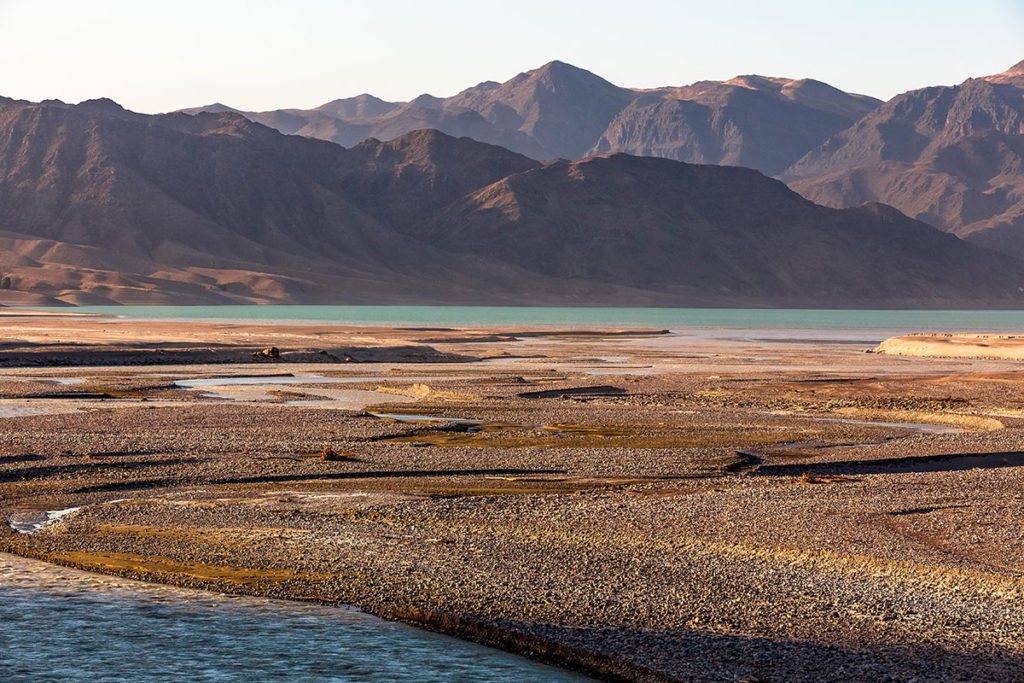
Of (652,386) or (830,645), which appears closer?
(830,645)

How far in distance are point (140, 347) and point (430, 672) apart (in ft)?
164

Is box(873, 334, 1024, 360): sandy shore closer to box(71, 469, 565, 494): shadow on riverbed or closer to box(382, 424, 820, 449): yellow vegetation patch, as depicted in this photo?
box(382, 424, 820, 449): yellow vegetation patch

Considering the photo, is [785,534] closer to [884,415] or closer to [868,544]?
[868,544]

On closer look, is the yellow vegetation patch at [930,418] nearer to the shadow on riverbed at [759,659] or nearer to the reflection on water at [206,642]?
the shadow on riverbed at [759,659]

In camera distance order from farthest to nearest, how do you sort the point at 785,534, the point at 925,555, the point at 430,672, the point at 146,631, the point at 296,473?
the point at 296,473 < the point at 785,534 < the point at 925,555 < the point at 146,631 < the point at 430,672

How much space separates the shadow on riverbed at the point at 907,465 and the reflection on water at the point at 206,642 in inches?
423

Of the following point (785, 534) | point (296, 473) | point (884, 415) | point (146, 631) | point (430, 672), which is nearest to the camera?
point (430, 672)

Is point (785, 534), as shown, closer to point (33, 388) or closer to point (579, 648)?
point (579, 648)

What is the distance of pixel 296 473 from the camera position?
20906 mm

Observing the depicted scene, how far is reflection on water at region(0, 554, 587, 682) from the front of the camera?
10.9m

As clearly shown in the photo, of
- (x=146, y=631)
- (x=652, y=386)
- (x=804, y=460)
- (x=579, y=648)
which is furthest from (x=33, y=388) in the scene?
(x=579, y=648)

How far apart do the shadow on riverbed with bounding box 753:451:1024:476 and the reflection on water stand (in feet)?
35.3

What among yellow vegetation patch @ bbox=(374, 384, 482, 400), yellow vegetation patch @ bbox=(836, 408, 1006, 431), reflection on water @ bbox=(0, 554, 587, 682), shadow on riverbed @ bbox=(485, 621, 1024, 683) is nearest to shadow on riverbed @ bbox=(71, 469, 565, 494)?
reflection on water @ bbox=(0, 554, 587, 682)

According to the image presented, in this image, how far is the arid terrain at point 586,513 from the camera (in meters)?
11.7
